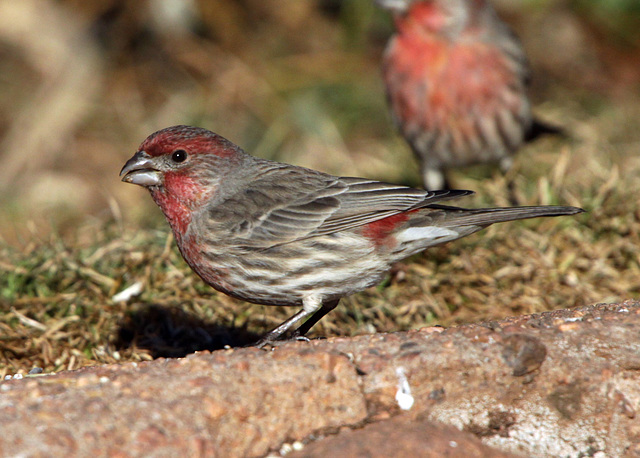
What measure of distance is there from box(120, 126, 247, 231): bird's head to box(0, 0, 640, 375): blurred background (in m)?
0.70

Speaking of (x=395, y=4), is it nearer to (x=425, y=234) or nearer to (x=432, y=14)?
(x=432, y=14)

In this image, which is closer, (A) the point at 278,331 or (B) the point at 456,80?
(A) the point at 278,331

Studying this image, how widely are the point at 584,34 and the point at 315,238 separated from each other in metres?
6.16

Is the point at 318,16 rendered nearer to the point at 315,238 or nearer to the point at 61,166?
the point at 61,166

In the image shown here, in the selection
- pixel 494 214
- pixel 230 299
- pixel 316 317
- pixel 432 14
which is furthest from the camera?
pixel 432 14

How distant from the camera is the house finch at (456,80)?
6172mm

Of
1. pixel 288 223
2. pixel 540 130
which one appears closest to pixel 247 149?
pixel 540 130

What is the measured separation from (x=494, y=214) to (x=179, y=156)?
146 centimetres

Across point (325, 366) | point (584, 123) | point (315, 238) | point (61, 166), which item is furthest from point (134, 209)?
point (325, 366)

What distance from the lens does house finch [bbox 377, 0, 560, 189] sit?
6172mm

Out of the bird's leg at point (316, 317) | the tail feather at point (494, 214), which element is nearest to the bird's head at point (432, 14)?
the tail feather at point (494, 214)

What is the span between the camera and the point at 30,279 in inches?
182

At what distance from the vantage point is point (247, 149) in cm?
798

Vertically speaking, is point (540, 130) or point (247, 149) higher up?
point (247, 149)
